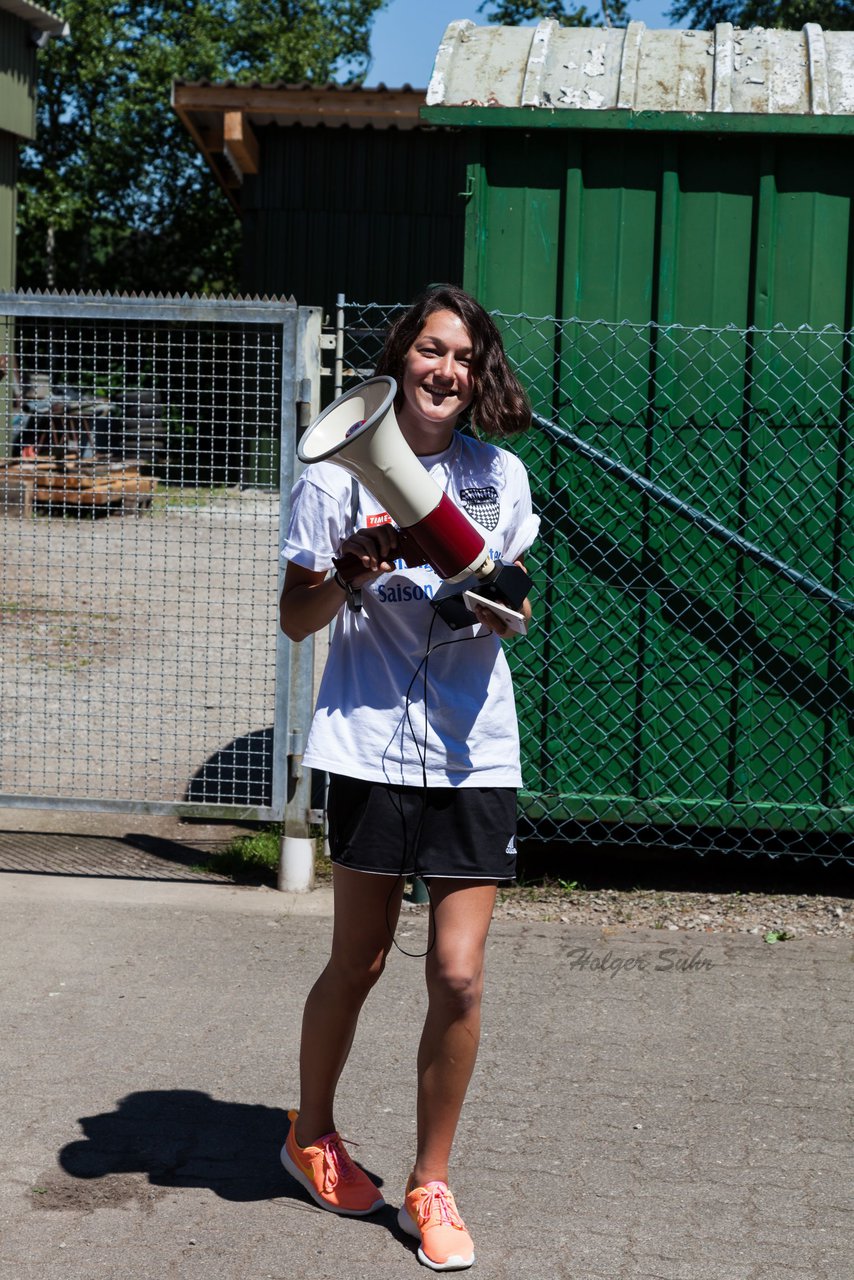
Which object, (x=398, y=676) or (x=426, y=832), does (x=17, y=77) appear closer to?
(x=398, y=676)

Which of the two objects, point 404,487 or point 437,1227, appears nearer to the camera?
point 404,487

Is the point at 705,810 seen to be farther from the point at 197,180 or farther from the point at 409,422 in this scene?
the point at 197,180

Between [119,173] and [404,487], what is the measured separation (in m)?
29.5

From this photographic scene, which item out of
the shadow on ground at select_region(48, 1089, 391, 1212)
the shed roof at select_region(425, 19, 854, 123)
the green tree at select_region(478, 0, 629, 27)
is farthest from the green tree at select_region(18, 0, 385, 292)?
the shadow on ground at select_region(48, 1089, 391, 1212)

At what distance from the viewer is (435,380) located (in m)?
3.04

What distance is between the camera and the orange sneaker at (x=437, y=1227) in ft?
9.96

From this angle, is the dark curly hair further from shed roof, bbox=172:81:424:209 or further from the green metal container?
shed roof, bbox=172:81:424:209

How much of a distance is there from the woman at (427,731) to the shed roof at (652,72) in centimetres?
247

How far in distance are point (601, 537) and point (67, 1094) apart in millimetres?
2762

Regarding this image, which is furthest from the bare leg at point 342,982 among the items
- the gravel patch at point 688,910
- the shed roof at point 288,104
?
the shed roof at point 288,104

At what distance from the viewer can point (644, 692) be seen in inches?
215

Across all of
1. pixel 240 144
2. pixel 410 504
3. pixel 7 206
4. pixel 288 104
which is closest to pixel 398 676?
pixel 410 504

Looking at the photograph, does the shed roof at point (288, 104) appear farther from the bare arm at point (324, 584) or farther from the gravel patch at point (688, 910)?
the bare arm at point (324, 584)

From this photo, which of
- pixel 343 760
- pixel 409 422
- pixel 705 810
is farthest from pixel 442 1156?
pixel 705 810
